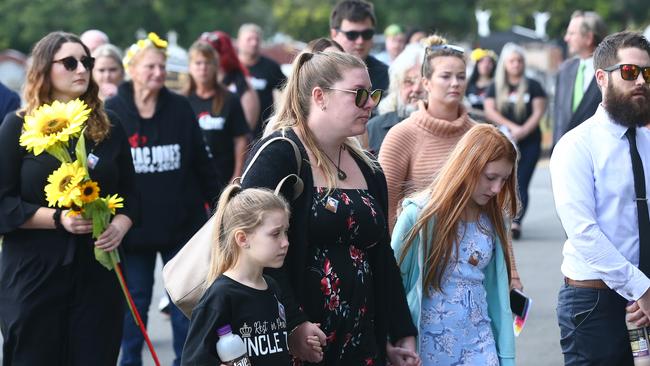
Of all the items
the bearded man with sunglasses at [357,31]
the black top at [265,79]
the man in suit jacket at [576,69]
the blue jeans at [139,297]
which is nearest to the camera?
the blue jeans at [139,297]

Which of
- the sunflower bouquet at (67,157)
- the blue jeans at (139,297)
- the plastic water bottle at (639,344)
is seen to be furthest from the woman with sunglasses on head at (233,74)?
the plastic water bottle at (639,344)

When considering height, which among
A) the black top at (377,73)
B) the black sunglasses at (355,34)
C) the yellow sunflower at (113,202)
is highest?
the black sunglasses at (355,34)

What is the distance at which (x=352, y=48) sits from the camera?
328 inches

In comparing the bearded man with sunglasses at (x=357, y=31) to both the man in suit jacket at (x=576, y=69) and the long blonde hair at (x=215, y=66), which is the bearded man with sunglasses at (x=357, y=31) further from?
the man in suit jacket at (x=576, y=69)

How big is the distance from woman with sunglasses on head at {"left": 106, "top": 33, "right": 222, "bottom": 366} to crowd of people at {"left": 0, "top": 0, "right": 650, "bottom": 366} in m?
1.22

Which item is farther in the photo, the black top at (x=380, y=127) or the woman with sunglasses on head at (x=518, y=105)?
the woman with sunglasses on head at (x=518, y=105)

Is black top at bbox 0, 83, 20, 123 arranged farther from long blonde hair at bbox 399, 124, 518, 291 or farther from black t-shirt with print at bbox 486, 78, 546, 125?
black t-shirt with print at bbox 486, 78, 546, 125

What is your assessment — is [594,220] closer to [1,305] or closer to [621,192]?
[621,192]

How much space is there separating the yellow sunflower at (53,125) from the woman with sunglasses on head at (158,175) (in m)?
2.02

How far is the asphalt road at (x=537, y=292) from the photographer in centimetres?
846

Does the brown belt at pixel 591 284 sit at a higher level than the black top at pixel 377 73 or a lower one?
lower

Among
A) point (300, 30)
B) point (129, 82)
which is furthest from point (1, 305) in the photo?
point (300, 30)

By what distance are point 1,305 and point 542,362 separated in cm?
396

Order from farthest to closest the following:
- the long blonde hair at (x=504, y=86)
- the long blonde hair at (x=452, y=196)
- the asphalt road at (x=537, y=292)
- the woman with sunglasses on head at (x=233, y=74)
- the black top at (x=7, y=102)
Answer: the long blonde hair at (x=504, y=86), the woman with sunglasses on head at (x=233, y=74), the asphalt road at (x=537, y=292), the black top at (x=7, y=102), the long blonde hair at (x=452, y=196)
